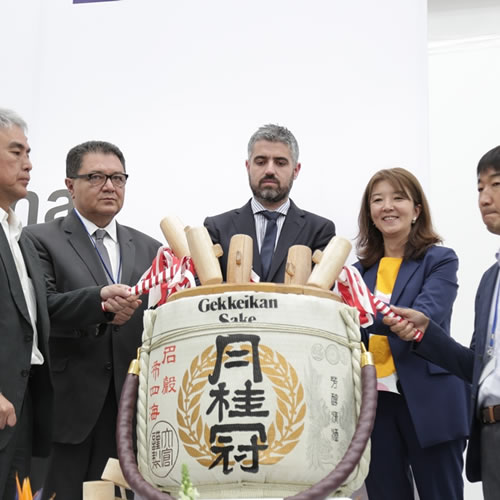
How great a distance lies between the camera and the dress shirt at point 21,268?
94.9 inches

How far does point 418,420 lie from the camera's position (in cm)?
245

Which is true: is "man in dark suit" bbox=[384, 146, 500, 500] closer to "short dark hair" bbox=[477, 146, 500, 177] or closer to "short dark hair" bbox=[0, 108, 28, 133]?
"short dark hair" bbox=[477, 146, 500, 177]

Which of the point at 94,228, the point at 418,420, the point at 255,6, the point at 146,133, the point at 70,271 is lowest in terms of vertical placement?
the point at 418,420

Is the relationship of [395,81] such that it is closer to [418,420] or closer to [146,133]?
[146,133]

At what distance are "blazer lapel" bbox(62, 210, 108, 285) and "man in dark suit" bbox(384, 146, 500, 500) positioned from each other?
1077 millimetres

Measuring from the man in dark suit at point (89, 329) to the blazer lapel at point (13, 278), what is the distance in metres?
0.34

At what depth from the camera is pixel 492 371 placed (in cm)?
219

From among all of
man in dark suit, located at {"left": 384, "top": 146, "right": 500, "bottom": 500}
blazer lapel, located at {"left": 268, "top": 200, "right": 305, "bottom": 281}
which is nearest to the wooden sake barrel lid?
man in dark suit, located at {"left": 384, "top": 146, "right": 500, "bottom": 500}

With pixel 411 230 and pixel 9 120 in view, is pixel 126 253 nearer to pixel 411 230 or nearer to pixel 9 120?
pixel 9 120

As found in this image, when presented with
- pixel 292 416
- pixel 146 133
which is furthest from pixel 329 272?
pixel 146 133

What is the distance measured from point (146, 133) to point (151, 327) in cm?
180

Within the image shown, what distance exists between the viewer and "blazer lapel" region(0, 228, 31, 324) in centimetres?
233

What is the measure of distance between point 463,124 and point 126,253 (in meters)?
1.74

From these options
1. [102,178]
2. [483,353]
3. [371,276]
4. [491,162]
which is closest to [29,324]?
[102,178]
